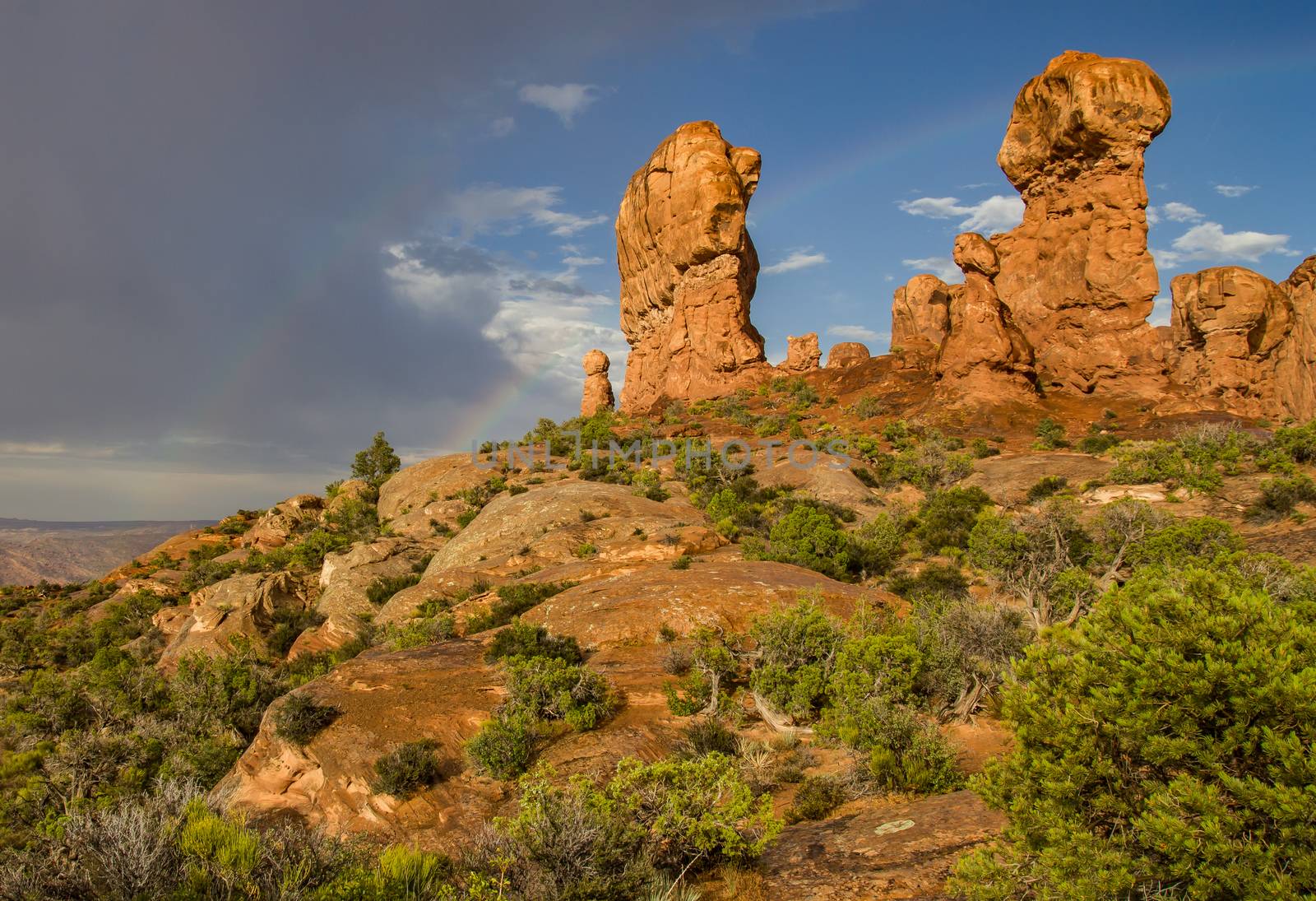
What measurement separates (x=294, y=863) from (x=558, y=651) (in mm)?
7182

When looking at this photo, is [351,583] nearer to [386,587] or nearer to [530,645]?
[386,587]

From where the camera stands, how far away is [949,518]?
1080 inches

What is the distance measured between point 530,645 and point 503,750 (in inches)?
134

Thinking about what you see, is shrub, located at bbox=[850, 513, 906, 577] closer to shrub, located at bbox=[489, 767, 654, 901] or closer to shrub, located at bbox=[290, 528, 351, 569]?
shrub, located at bbox=[489, 767, 654, 901]

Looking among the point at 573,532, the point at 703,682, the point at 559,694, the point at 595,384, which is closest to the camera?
the point at 559,694

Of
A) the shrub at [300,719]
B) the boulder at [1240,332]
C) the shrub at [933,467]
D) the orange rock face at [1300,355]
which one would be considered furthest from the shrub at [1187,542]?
the boulder at [1240,332]

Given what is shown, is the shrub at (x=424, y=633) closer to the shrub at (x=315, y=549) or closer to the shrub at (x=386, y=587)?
the shrub at (x=386, y=587)

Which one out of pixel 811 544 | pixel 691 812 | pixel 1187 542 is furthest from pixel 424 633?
pixel 1187 542

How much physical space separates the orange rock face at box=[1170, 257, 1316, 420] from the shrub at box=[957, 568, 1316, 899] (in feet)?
150

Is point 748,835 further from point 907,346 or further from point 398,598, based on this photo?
point 907,346

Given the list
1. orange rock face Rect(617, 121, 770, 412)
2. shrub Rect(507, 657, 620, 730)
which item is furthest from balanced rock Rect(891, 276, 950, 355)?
shrub Rect(507, 657, 620, 730)

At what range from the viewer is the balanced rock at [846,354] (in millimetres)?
76062

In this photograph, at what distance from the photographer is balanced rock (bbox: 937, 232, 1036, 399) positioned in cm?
4638

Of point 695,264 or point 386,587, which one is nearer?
point 386,587
